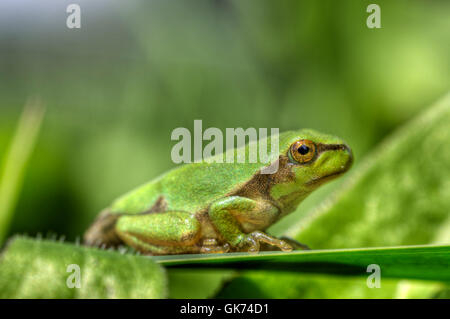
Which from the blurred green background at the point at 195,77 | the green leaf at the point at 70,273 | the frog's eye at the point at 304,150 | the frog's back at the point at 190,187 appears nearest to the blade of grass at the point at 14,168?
the frog's back at the point at 190,187

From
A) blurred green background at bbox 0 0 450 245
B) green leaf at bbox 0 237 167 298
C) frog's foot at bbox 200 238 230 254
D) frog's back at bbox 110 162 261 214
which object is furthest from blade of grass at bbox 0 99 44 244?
blurred green background at bbox 0 0 450 245

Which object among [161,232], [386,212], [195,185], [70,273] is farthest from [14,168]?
[386,212]

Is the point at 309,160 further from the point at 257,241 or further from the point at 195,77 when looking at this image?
the point at 195,77

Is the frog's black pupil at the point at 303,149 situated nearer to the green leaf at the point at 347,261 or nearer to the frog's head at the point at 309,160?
the frog's head at the point at 309,160

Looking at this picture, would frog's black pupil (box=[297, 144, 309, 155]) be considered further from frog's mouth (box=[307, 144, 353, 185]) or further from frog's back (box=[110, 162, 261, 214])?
frog's back (box=[110, 162, 261, 214])

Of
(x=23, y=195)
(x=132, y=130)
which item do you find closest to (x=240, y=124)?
(x=132, y=130)
